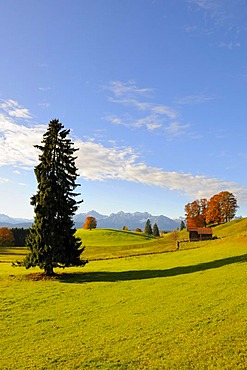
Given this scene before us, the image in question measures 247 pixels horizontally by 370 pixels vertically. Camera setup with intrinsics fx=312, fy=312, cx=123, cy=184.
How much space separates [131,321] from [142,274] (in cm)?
1490

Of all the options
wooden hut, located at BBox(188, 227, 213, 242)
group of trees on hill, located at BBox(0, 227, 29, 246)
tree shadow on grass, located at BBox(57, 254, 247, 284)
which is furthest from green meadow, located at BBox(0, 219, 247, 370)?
group of trees on hill, located at BBox(0, 227, 29, 246)

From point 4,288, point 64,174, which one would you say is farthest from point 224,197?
point 4,288

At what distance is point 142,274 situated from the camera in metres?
32.0

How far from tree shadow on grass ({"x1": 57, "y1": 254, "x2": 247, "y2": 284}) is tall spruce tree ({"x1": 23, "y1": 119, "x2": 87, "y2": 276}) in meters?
2.08

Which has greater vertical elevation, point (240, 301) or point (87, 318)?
point (240, 301)

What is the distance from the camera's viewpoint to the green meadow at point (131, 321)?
1238cm

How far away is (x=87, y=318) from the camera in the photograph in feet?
61.7

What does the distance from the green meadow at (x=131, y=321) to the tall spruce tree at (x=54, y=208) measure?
3113mm

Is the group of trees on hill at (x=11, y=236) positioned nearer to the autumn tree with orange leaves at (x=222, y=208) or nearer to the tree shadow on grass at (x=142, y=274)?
the autumn tree with orange leaves at (x=222, y=208)

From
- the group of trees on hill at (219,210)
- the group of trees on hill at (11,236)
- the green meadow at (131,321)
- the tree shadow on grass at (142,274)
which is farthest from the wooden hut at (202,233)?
the group of trees on hill at (11,236)

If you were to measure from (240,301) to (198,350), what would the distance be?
21.3ft

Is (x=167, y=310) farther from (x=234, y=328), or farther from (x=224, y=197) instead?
(x=224, y=197)

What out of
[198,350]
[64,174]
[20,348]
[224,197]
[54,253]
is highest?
[224,197]

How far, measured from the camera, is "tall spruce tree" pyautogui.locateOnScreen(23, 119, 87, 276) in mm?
33497
